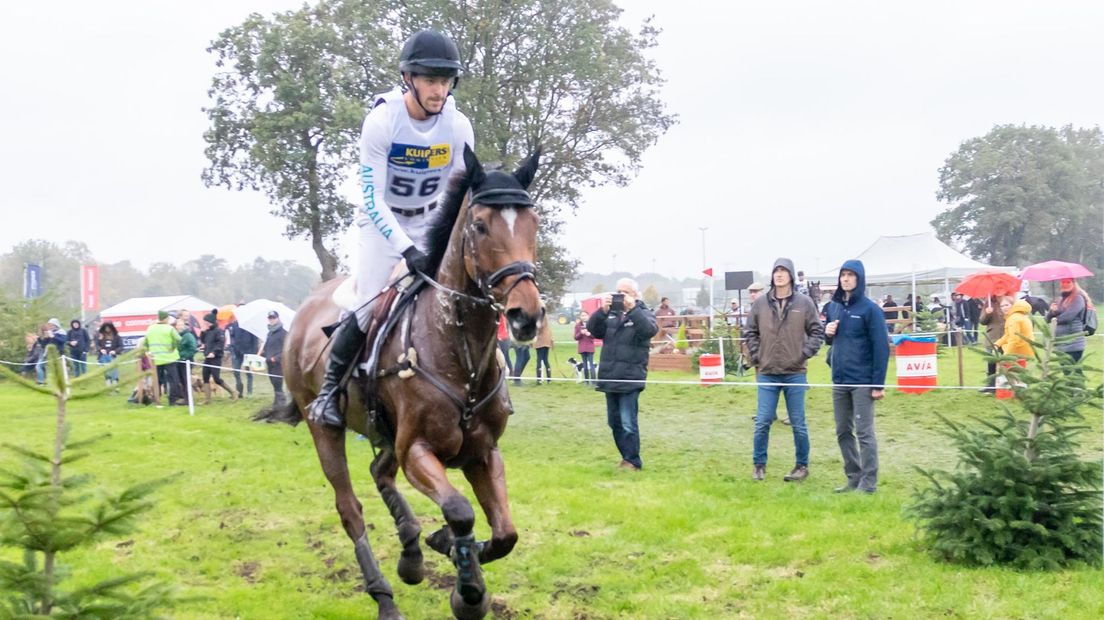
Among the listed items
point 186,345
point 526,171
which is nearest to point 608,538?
point 526,171

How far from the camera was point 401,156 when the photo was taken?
5.14m

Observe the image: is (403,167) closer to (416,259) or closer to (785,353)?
(416,259)

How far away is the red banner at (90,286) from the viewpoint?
42.2 m

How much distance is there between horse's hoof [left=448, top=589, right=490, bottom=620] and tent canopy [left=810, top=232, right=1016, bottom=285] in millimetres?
29169

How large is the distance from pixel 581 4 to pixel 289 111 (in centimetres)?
1033

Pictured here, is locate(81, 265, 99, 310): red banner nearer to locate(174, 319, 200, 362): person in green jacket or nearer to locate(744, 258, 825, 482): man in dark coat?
locate(174, 319, 200, 362): person in green jacket

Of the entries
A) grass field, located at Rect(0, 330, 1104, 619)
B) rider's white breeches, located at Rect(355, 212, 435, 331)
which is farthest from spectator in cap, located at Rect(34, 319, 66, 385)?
rider's white breeches, located at Rect(355, 212, 435, 331)

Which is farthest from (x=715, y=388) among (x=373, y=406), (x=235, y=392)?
(x=373, y=406)

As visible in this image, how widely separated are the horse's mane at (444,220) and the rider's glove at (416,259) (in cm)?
5

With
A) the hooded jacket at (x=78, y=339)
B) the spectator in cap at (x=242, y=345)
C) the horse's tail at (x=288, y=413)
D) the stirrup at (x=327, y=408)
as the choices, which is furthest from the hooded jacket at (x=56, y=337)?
the stirrup at (x=327, y=408)

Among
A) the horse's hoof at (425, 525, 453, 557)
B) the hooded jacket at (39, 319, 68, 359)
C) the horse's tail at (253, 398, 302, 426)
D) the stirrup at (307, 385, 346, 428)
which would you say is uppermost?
the hooded jacket at (39, 319, 68, 359)

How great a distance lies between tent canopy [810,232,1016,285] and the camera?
30.9 m

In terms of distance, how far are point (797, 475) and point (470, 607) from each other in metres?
5.23

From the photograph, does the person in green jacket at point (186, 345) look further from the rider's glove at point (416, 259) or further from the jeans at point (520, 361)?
the rider's glove at point (416, 259)
